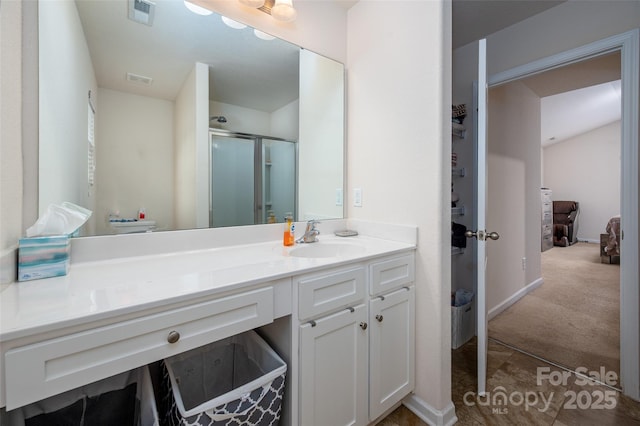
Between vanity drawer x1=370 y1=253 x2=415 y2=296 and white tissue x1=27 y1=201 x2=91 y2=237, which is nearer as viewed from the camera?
white tissue x1=27 y1=201 x2=91 y2=237

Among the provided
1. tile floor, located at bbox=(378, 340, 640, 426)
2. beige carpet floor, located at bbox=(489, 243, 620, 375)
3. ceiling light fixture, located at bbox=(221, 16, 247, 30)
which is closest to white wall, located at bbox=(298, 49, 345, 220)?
ceiling light fixture, located at bbox=(221, 16, 247, 30)

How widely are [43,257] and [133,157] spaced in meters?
0.49

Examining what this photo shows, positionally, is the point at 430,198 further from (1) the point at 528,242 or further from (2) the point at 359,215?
(1) the point at 528,242

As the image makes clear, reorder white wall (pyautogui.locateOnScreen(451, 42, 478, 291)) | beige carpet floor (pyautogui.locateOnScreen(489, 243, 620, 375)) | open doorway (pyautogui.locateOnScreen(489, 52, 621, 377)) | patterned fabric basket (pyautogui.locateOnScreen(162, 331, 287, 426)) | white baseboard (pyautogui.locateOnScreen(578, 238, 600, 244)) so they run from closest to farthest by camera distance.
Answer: patterned fabric basket (pyautogui.locateOnScreen(162, 331, 287, 426)), beige carpet floor (pyautogui.locateOnScreen(489, 243, 620, 375)), open doorway (pyautogui.locateOnScreen(489, 52, 621, 377)), white wall (pyautogui.locateOnScreen(451, 42, 478, 291)), white baseboard (pyautogui.locateOnScreen(578, 238, 600, 244))

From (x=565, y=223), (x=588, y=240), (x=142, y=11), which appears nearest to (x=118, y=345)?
(x=142, y=11)

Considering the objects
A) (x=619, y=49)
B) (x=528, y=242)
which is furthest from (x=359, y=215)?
(x=528, y=242)

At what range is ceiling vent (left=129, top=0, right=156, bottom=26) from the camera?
3.80ft

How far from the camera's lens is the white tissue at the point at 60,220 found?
2.90ft

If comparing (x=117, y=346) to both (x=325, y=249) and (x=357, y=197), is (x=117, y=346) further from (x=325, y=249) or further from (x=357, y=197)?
(x=357, y=197)

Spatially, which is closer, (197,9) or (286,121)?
(197,9)

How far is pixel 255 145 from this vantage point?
1556mm

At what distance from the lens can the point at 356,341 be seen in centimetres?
117

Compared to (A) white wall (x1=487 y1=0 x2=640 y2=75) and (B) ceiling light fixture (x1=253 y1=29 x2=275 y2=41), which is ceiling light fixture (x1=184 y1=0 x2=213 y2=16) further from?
(A) white wall (x1=487 y1=0 x2=640 y2=75)

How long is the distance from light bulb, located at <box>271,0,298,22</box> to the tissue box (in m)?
1.47
